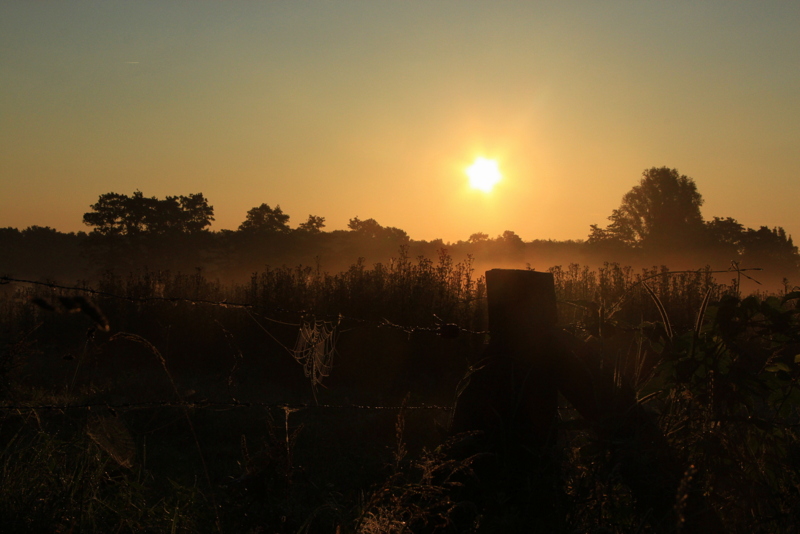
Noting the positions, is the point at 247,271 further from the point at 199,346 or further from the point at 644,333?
the point at 644,333

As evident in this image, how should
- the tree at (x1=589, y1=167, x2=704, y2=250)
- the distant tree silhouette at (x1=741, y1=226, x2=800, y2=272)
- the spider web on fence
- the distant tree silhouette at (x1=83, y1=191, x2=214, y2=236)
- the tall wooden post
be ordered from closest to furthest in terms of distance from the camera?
1. the tall wooden post
2. the spider web on fence
3. the distant tree silhouette at (x1=83, y1=191, x2=214, y2=236)
4. the distant tree silhouette at (x1=741, y1=226, x2=800, y2=272)
5. the tree at (x1=589, y1=167, x2=704, y2=250)

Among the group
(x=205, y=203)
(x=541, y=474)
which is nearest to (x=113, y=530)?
(x=541, y=474)

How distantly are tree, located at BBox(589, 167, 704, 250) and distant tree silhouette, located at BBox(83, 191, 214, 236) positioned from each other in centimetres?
4225

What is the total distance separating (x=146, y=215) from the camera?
4541 centimetres

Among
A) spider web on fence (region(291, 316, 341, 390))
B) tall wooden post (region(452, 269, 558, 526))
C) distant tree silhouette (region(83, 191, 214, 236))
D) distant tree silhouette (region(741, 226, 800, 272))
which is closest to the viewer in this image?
tall wooden post (region(452, 269, 558, 526))

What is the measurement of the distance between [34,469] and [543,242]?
226 feet

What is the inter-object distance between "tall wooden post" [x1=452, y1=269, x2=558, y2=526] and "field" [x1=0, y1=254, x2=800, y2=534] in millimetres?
50

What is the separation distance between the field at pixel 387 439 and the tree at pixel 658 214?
58.2 meters

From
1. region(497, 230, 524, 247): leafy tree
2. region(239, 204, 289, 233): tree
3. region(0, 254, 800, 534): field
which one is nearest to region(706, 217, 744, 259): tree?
region(497, 230, 524, 247): leafy tree

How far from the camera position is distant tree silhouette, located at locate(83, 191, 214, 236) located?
43812 millimetres

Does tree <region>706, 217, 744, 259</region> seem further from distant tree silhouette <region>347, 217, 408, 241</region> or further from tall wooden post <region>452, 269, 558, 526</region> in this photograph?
tall wooden post <region>452, 269, 558, 526</region>

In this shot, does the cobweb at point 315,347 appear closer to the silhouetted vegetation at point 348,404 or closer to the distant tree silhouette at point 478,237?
the silhouetted vegetation at point 348,404

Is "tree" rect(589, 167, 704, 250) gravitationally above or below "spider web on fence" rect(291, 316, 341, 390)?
above

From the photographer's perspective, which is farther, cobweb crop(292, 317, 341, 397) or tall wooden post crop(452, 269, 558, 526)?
cobweb crop(292, 317, 341, 397)
